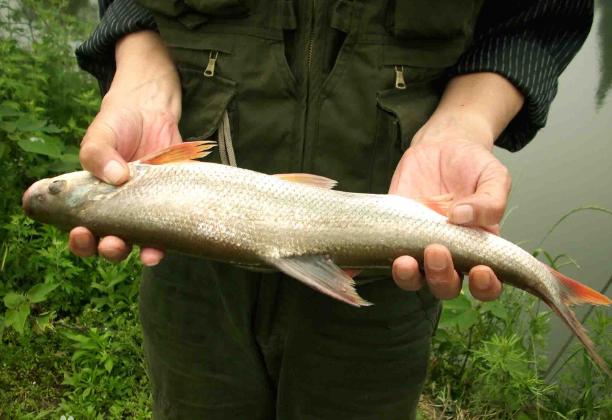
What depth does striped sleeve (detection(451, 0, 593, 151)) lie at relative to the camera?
77.9 inches

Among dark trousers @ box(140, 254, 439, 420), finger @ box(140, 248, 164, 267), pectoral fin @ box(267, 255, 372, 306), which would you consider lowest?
dark trousers @ box(140, 254, 439, 420)

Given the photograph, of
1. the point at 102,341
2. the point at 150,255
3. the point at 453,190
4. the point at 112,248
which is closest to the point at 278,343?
the point at 150,255

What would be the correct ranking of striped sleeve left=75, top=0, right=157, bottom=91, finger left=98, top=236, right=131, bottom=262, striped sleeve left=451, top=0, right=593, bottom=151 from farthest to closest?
striped sleeve left=75, top=0, right=157, bottom=91
striped sleeve left=451, top=0, right=593, bottom=151
finger left=98, top=236, right=131, bottom=262

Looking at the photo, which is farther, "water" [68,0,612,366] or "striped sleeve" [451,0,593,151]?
"water" [68,0,612,366]

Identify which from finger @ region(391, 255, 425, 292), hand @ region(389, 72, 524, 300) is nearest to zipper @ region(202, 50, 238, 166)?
hand @ region(389, 72, 524, 300)

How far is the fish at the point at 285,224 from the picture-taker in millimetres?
1790

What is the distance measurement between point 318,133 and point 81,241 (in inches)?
28.8

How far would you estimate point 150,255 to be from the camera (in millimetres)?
1821

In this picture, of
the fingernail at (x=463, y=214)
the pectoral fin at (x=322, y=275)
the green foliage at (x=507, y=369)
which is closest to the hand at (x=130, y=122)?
the pectoral fin at (x=322, y=275)

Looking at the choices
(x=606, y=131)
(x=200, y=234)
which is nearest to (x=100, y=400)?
(x=200, y=234)

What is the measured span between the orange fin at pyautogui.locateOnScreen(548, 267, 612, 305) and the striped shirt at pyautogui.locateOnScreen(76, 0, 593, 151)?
21.0 inches

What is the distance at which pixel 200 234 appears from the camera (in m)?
1.80

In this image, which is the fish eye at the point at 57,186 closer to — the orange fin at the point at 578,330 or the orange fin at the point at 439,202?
the orange fin at the point at 439,202

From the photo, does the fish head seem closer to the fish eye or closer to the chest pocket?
the fish eye
